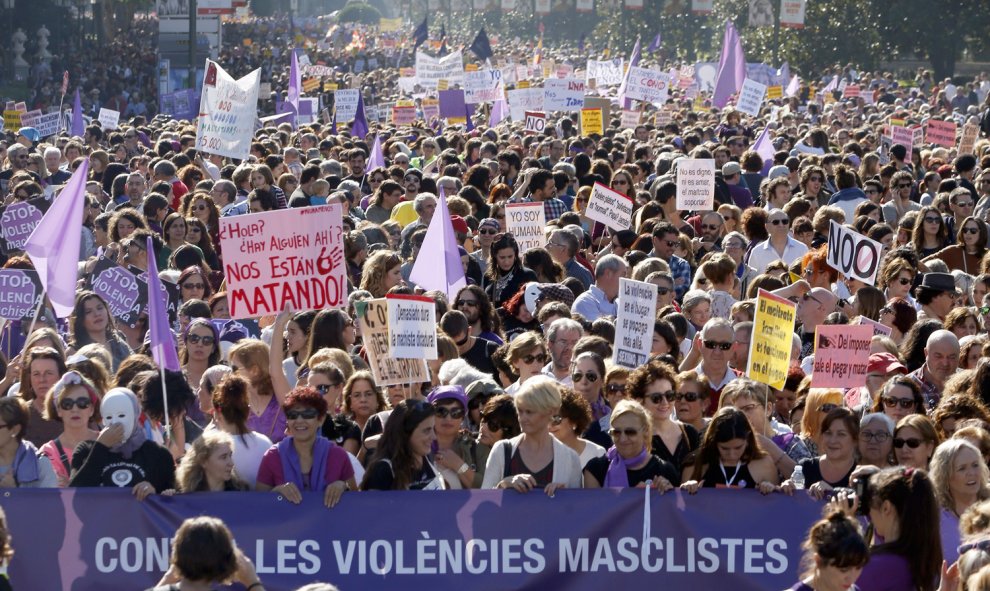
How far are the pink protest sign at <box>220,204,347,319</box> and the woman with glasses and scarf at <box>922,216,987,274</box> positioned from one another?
5.47m

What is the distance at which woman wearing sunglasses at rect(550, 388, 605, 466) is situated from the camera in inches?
297

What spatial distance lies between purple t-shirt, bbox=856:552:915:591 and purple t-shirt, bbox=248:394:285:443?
3.33m

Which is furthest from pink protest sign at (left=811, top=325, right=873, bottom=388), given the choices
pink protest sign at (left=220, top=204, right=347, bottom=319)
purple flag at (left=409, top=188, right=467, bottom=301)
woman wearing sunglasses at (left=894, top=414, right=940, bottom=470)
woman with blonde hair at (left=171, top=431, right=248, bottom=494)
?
purple flag at (left=409, top=188, right=467, bottom=301)

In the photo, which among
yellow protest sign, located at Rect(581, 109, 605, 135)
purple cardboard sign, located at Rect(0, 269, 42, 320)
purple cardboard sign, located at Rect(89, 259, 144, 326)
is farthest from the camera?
yellow protest sign, located at Rect(581, 109, 605, 135)

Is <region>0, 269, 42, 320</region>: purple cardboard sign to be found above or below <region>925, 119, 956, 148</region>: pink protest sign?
above

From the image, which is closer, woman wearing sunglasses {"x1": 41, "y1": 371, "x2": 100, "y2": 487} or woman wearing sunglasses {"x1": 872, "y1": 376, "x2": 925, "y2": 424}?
woman wearing sunglasses {"x1": 41, "y1": 371, "x2": 100, "y2": 487}

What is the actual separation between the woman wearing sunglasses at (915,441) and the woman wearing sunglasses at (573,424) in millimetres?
1275

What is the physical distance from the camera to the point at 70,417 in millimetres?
7617

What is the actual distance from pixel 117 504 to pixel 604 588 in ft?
6.71

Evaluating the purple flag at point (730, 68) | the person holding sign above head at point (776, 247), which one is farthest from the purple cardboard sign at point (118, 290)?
the purple flag at point (730, 68)

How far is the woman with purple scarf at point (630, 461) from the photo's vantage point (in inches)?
281

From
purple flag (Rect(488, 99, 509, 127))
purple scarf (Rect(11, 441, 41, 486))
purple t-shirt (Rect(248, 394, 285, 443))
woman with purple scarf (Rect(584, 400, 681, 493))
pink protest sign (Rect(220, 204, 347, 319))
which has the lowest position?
purple flag (Rect(488, 99, 509, 127))

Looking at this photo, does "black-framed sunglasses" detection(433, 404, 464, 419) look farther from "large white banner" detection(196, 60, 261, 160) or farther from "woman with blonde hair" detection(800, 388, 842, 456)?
"large white banner" detection(196, 60, 261, 160)

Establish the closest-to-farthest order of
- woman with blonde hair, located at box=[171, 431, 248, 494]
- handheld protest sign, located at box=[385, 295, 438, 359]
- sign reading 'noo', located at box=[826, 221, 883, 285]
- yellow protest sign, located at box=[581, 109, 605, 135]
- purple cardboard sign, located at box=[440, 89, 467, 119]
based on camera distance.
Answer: woman with blonde hair, located at box=[171, 431, 248, 494] → handheld protest sign, located at box=[385, 295, 438, 359] → sign reading 'noo', located at box=[826, 221, 883, 285] → yellow protest sign, located at box=[581, 109, 605, 135] → purple cardboard sign, located at box=[440, 89, 467, 119]
